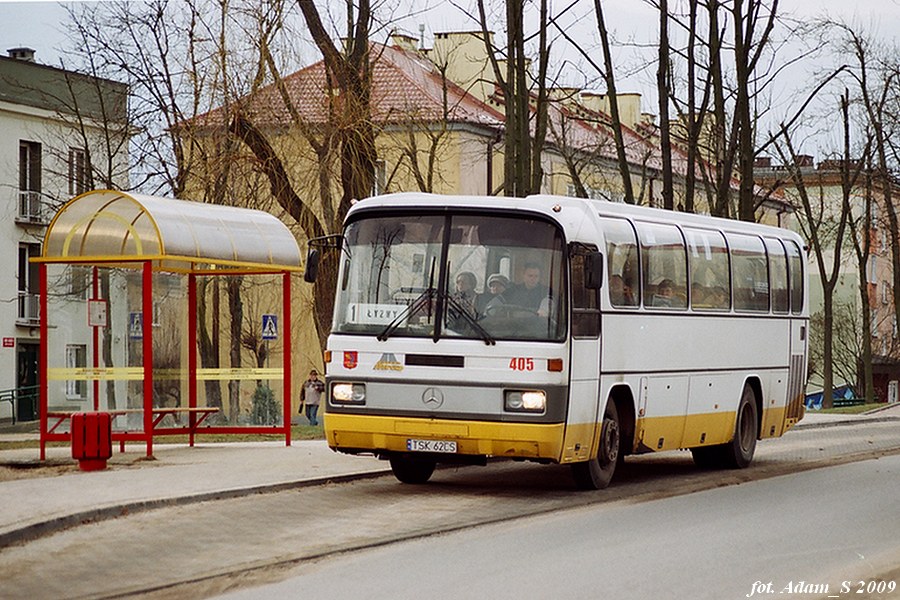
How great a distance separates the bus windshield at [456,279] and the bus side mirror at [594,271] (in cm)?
25

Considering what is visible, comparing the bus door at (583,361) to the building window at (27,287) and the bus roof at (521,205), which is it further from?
the building window at (27,287)

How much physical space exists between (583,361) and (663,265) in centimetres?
269

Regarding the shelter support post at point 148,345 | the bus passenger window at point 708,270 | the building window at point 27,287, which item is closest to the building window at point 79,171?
the building window at point 27,287

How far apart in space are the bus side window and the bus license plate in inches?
64.5

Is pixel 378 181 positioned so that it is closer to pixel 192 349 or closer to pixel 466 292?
pixel 192 349

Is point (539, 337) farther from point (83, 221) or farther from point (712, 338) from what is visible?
point (83, 221)

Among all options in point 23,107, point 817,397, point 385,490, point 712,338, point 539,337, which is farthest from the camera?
point 817,397

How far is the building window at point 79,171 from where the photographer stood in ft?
142

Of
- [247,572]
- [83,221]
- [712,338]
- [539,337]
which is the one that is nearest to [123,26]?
[83,221]

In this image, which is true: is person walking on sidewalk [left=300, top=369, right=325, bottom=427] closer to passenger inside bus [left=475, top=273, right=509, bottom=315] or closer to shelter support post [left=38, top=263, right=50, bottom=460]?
shelter support post [left=38, top=263, right=50, bottom=460]

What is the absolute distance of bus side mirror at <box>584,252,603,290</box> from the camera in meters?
16.7

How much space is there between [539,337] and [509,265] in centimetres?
77

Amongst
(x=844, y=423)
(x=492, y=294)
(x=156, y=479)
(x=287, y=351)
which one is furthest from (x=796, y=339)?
(x=844, y=423)

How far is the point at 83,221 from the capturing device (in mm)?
21016
